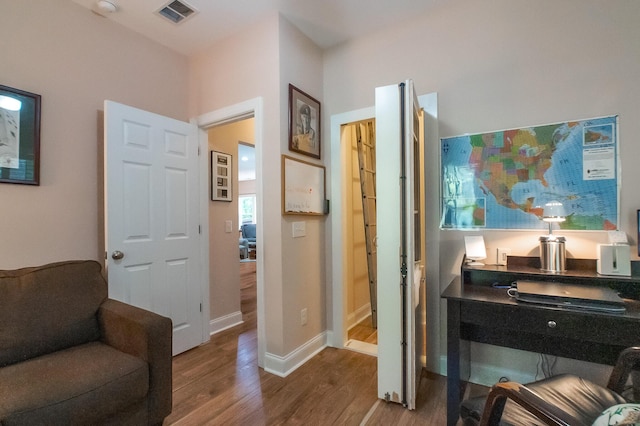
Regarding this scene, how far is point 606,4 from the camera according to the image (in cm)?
175

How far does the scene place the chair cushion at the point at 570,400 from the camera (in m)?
1.07

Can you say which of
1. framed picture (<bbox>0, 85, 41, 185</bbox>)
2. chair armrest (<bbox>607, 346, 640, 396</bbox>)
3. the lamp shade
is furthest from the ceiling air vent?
chair armrest (<bbox>607, 346, 640, 396</bbox>)

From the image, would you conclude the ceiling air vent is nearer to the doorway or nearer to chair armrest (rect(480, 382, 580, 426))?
the doorway

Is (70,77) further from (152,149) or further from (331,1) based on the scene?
(331,1)

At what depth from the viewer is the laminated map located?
5.79 ft

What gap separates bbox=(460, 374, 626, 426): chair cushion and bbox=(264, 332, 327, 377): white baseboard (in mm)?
1345

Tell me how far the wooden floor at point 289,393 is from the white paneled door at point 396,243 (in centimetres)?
15

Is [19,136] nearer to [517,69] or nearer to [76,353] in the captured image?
[76,353]

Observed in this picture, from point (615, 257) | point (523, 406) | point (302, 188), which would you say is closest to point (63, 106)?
point (302, 188)

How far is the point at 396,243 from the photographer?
5.82ft

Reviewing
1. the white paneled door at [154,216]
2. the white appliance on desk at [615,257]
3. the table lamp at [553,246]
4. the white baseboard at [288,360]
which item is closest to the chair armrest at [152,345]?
the white paneled door at [154,216]

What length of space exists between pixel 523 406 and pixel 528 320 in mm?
653

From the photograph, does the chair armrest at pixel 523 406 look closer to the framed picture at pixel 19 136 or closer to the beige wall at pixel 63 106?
the beige wall at pixel 63 106

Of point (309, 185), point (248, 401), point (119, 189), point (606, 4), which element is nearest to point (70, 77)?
point (119, 189)
